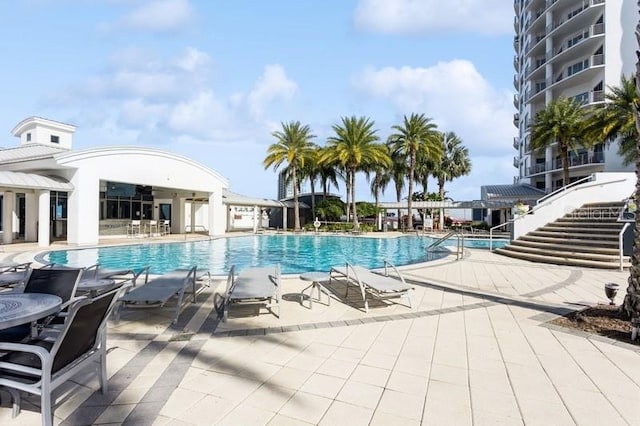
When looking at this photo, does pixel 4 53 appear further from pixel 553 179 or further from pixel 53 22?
pixel 553 179

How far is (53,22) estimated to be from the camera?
10.5 metres

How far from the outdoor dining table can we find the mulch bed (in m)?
6.21

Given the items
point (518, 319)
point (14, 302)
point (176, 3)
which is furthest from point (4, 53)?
point (518, 319)

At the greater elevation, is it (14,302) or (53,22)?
(53,22)

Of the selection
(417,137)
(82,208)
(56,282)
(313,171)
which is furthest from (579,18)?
(56,282)

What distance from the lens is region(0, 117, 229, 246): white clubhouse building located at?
16516mm

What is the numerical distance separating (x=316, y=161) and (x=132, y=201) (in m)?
15.4

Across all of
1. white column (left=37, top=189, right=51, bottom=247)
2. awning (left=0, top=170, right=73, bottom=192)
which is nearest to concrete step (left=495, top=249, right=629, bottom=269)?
awning (left=0, top=170, right=73, bottom=192)

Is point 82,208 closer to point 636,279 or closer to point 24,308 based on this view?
point 24,308

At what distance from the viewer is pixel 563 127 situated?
24.8 m

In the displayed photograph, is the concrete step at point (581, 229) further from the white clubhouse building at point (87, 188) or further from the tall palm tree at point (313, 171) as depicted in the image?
the white clubhouse building at point (87, 188)

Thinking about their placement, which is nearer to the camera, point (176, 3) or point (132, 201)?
point (176, 3)

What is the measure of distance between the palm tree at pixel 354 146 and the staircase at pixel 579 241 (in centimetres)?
1598

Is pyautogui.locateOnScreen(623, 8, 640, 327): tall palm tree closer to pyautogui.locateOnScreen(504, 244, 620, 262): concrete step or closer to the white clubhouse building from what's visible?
pyautogui.locateOnScreen(504, 244, 620, 262): concrete step
